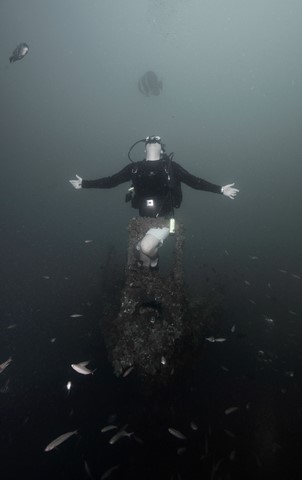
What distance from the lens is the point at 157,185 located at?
5773mm

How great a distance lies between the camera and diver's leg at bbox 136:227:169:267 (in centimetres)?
591

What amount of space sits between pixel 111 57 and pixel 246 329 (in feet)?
566

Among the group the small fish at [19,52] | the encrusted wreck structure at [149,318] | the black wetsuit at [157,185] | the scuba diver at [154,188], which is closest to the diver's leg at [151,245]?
the scuba diver at [154,188]

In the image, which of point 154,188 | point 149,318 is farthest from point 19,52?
point 149,318

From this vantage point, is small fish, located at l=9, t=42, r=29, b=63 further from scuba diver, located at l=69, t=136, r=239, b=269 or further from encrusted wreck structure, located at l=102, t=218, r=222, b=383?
encrusted wreck structure, located at l=102, t=218, r=222, b=383

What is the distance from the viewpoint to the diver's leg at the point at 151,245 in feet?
19.4

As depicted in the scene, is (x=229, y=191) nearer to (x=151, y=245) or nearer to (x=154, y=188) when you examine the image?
(x=154, y=188)

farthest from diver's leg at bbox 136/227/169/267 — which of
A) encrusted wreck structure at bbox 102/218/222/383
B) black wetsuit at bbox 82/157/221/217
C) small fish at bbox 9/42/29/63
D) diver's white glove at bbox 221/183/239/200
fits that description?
small fish at bbox 9/42/29/63

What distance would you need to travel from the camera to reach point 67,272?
13.9 m

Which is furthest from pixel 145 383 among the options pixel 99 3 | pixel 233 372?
pixel 99 3

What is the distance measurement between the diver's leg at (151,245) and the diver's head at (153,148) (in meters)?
1.42

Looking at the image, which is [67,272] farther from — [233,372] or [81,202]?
[81,202]

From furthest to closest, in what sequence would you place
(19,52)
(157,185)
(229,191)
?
1. (19,52)
2. (229,191)
3. (157,185)

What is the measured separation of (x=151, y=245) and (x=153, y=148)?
1.89 m
